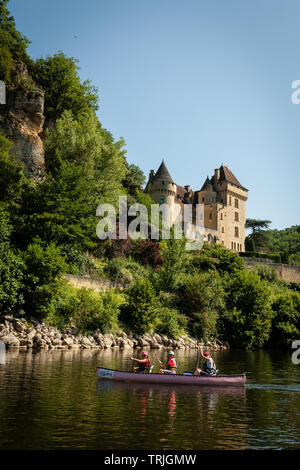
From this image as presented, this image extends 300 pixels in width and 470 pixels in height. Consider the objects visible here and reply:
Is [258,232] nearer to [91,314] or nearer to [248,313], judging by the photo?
[248,313]

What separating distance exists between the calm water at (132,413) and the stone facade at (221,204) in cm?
6055

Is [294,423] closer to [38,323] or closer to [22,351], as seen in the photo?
[22,351]

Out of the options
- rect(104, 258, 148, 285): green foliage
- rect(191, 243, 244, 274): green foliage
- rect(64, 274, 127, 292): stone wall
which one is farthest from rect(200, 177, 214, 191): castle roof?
rect(64, 274, 127, 292): stone wall

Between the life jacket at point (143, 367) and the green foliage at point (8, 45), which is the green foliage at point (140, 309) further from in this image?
the green foliage at point (8, 45)

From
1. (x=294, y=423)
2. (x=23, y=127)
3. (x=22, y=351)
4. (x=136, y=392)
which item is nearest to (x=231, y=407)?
(x=294, y=423)

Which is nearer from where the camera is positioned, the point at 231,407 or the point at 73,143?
the point at 231,407

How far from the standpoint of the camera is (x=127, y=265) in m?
41.2

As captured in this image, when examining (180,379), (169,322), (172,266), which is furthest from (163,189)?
(180,379)

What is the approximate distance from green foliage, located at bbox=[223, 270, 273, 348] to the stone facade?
119 feet

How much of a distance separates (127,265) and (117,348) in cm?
1341

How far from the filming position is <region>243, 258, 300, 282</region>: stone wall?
6494 centimetres

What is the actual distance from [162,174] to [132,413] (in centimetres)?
6426

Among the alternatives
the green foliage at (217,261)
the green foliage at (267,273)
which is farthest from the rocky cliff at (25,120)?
the green foliage at (267,273)

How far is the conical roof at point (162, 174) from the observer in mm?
72938
